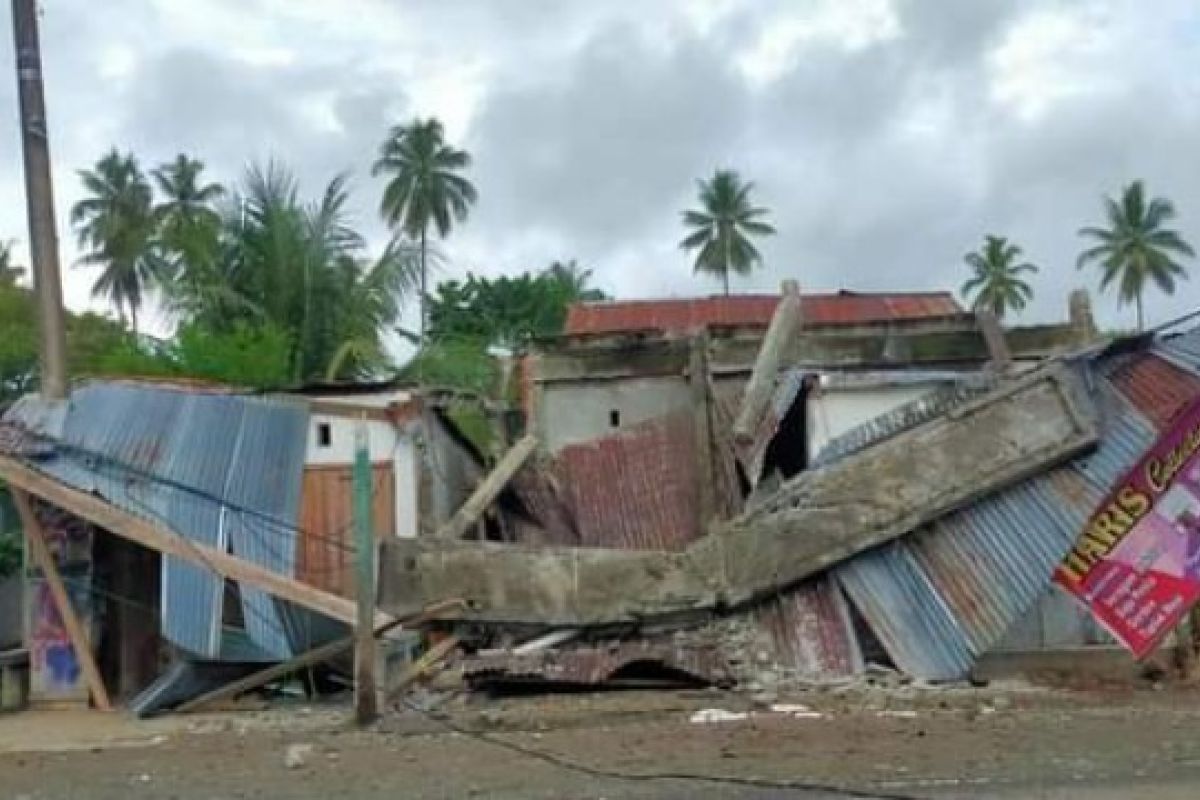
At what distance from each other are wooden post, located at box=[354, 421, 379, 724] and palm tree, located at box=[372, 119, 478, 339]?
46136 mm

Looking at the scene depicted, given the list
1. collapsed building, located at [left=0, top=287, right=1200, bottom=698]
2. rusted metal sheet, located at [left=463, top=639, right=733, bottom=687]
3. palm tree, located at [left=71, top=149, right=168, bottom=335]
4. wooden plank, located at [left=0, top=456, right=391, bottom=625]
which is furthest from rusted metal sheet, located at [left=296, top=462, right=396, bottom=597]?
palm tree, located at [left=71, top=149, right=168, bottom=335]

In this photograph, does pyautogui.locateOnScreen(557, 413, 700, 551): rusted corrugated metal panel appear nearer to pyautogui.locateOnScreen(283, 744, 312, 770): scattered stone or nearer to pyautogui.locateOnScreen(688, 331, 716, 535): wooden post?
pyautogui.locateOnScreen(688, 331, 716, 535): wooden post

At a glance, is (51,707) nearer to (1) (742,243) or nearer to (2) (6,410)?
(2) (6,410)

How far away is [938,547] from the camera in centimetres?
1554

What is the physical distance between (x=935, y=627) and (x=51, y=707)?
978 centimetres

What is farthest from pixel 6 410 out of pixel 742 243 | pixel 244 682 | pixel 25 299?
pixel 742 243

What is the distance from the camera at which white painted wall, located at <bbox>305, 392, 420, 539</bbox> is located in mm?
18250

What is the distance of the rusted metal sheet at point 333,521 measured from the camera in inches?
690

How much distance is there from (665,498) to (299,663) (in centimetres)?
459

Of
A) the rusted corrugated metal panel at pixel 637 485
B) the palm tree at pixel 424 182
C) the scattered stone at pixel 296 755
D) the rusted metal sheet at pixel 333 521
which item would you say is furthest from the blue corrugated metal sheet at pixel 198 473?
the palm tree at pixel 424 182

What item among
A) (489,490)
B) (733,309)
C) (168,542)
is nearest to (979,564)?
(489,490)

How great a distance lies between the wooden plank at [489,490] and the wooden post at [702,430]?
199cm

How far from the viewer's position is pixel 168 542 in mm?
15719

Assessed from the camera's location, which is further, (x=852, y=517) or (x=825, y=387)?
(x=825, y=387)
